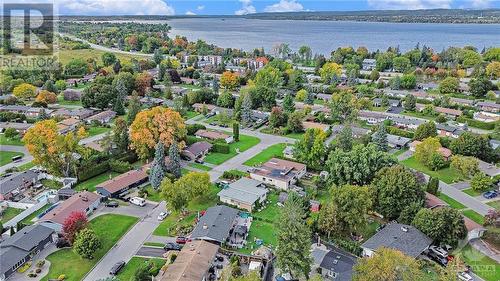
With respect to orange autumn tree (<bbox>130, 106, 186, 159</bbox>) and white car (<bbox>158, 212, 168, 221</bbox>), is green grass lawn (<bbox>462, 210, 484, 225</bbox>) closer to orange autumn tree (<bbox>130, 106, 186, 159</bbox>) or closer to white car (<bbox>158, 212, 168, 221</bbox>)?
white car (<bbox>158, 212, 168, 221</bbox>)

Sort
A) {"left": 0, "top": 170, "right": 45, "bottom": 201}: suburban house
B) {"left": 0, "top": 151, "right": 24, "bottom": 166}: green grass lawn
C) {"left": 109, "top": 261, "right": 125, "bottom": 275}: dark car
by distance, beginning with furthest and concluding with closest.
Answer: {"left": 0, "top": 151, "right": 24, "bottom": 166}: green grass lawn → {"left": 0, "top": 170, "right": 45, "bottom": 201}: suburban house → {"left": 109, "top": 261, "right": 125, "bottom": 275}: dark car

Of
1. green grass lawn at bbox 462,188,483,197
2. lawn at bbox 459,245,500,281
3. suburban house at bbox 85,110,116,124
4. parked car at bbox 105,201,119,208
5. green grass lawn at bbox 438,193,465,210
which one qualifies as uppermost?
suburban house at bbox 85,110,116,124

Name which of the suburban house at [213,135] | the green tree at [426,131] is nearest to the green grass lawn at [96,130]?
the suburban house at [213,135]

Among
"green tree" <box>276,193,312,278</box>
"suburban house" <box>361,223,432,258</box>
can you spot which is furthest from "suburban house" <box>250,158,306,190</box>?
"green tree" <box>276,193,312,278</box>

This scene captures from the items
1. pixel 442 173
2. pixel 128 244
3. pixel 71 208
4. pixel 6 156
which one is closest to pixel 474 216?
pixel 442 173

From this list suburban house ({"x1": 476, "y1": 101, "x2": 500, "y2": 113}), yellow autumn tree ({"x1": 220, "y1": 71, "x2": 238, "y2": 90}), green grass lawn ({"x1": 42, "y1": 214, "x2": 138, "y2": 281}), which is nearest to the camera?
green grass lawn ({"x1": 42, "y1": 214, "x2": 138, "y2": 281})
